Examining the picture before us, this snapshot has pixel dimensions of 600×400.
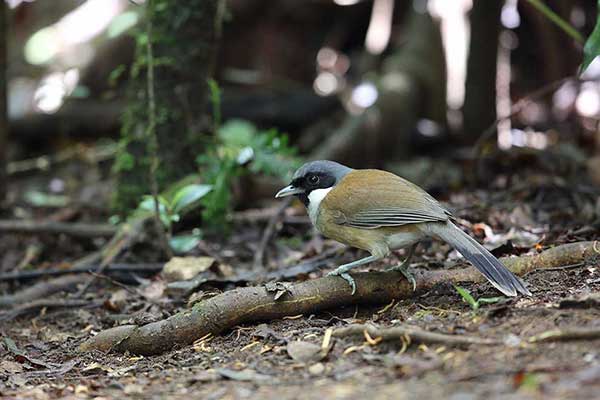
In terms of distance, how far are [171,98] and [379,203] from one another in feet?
8.27

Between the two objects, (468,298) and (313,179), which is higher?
(313,179)

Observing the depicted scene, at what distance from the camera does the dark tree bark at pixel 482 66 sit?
786 centimetres

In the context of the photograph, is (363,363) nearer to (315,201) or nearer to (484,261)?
(484,261)

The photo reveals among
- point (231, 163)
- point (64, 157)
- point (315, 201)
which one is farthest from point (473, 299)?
point (64, 157)

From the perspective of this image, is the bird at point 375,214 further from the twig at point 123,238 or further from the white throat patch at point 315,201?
the twig at point 123,238

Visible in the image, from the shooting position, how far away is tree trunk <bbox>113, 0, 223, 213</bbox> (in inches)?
240

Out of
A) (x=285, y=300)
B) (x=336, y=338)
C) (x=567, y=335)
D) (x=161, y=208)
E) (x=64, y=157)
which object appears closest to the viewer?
(x=567, y=335)

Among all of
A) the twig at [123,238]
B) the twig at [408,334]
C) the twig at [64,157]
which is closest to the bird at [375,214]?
the twig at [408,334]

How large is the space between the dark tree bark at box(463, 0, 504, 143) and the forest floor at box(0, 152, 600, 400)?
6.49ft

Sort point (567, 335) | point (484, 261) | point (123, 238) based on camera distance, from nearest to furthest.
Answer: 1. point (567, 335)
2. point (484, 261)
3. point (123, 238)

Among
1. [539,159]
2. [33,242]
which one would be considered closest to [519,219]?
[539,159]

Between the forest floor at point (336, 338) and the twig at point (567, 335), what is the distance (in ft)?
0.06

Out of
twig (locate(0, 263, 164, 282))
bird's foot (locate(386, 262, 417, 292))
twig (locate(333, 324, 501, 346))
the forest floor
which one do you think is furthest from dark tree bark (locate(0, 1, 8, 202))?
twig (locate(333, 324, 501, 346))

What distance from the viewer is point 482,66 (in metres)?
7.99
